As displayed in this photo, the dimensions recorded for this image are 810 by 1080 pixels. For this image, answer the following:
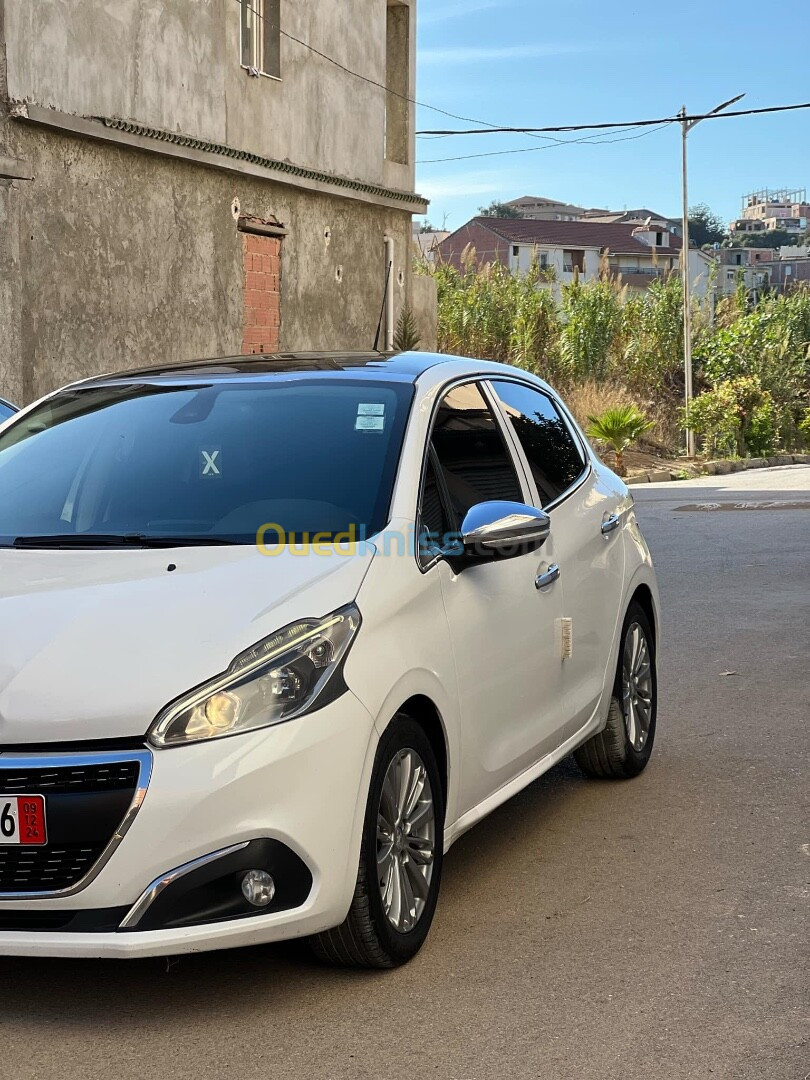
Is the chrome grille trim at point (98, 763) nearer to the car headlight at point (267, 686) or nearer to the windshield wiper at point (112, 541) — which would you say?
the car headlight at point (267, 686)

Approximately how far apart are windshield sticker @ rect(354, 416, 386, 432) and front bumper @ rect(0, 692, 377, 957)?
128 cm

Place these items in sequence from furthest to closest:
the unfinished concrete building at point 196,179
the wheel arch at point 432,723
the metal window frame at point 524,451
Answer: the unfinished concrete building at point 196,179 < the metal window frame at point 524,451 < the wheel arch at point 432,723

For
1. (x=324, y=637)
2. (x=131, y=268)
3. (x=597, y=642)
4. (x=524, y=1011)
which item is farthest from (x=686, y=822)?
(x=131, y=268)

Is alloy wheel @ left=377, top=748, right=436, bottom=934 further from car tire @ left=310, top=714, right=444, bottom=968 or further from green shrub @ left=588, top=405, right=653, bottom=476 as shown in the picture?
green shrub @ left=588, top=405, right=653, bottom=476

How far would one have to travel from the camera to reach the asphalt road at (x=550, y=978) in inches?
146

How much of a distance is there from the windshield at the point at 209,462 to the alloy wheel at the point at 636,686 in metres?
1.83

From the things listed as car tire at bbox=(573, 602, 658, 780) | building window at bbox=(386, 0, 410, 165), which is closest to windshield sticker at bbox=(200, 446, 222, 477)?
car tire at bbox=(573, 602, 658, 780)

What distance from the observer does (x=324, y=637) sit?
4.02m

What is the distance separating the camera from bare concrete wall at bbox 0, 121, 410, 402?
1584cm

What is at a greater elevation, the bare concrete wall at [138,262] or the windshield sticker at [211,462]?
the bare concrete wall at [138,262]

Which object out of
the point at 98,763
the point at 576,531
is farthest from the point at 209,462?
the point at 98,763

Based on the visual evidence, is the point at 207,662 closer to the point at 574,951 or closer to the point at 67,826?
the point at 67,826

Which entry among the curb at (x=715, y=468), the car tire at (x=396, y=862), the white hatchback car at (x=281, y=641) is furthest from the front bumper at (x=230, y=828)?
the curb at (x=715, y=468)

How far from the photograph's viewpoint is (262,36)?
20.1 meters
